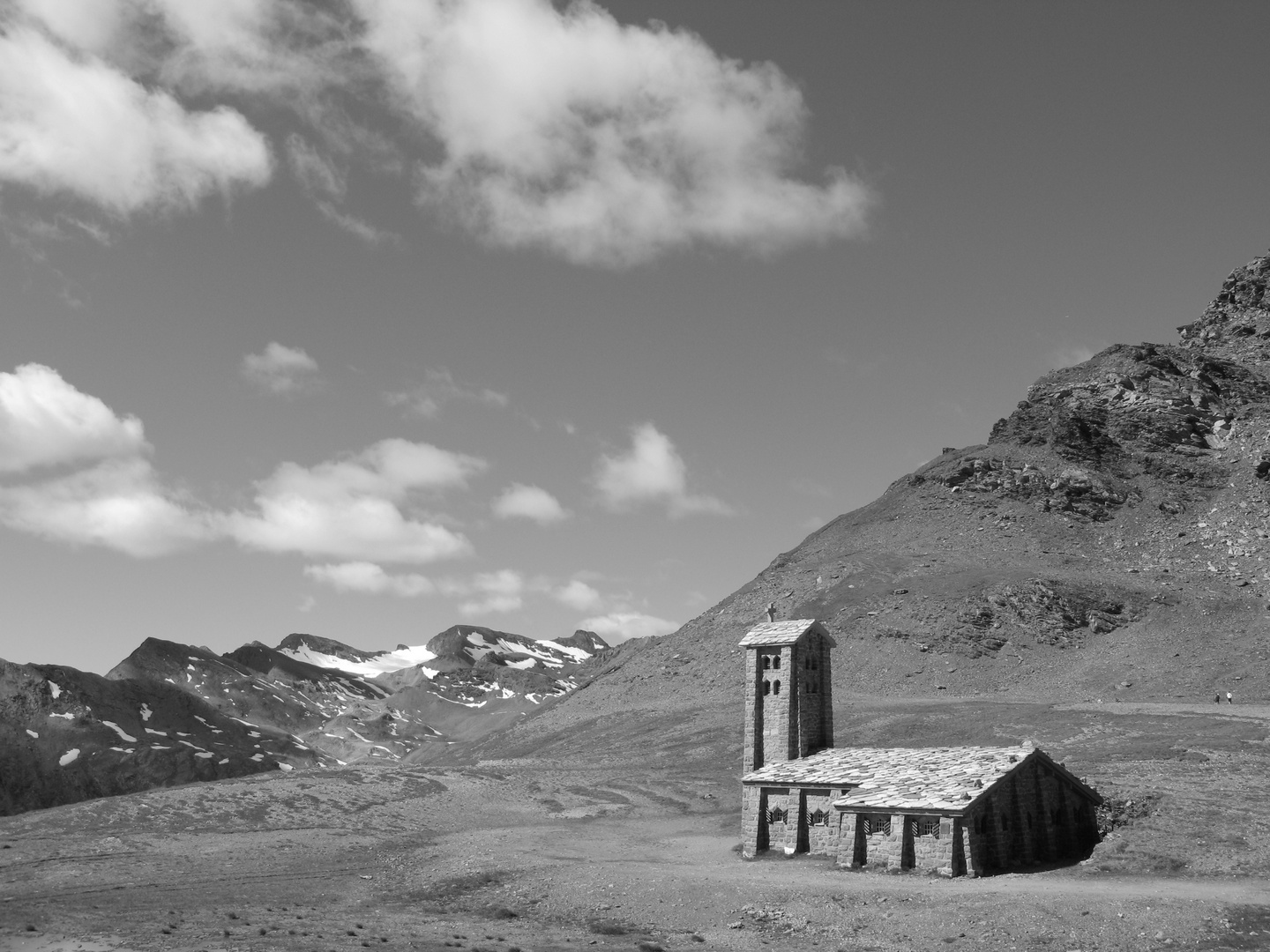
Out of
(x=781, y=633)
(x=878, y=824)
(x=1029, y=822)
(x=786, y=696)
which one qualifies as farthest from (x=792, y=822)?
(x=781, y=633)

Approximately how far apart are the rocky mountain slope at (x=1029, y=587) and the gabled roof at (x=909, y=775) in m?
41.3

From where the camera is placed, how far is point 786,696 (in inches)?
1993

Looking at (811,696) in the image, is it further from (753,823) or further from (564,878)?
(564,878)

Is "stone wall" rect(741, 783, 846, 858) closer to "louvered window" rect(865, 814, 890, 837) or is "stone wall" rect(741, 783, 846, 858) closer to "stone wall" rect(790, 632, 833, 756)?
"louvered window" rect(865, 814, 890, 837)

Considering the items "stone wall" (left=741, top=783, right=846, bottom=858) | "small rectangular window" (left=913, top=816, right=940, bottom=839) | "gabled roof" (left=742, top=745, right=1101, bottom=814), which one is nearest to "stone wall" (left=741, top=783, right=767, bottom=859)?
"stone wall" (left=741, top=783, right=846, bottom=858)

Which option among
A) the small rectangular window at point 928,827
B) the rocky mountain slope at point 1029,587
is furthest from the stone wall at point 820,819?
the rocky mountain slope at point 1029,587

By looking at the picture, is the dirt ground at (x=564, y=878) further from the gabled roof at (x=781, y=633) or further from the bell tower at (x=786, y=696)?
the gabled roof at (x=781, y=633)

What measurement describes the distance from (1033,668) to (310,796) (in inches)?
3553

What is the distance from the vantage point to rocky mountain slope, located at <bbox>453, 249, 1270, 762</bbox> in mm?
117375

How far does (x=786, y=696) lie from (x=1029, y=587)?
100 meters

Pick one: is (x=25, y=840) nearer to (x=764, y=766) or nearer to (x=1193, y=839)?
(x=764, y=766)

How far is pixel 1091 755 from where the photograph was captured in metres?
66.4

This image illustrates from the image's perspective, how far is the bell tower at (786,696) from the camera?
165 feet

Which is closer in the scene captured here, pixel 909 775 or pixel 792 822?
pixel 909 775
